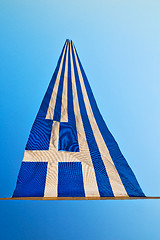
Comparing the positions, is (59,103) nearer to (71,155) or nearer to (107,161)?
(71,155)

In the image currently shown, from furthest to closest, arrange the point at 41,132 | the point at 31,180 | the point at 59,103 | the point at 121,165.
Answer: the point at 59,103 → the point at 41,132 → the point at 121,165 → the point at 31,180

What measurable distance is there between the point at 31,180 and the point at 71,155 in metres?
0.54

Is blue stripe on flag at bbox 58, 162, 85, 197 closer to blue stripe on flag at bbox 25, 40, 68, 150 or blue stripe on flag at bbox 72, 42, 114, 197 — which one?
blue stripe on flag at bbox 72, 42, 114, 197

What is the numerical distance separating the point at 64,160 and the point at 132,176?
758 mm

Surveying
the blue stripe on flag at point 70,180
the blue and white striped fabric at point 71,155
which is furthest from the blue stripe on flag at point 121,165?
the blue stripe on flag at point 70,180

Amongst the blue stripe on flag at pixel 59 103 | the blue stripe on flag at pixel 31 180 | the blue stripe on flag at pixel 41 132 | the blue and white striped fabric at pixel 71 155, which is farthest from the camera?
the blue stripe on flag at pixel 59 103

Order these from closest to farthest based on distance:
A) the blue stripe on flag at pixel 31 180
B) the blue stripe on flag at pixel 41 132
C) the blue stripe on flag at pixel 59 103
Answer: the blue stripe on flag at pixel 31 180
the blue stripe on flag at pixel 41 132
the blue stripe on flag at pixel 59 103

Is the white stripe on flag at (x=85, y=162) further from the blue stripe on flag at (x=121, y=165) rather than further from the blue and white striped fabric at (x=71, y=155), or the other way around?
the blue stripe on flag at (x=121, y=165)

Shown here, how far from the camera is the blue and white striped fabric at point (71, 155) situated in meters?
1.55

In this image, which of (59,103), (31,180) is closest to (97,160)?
(31,180)

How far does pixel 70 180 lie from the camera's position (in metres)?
1.65

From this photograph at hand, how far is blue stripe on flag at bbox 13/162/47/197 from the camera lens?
1414 mm

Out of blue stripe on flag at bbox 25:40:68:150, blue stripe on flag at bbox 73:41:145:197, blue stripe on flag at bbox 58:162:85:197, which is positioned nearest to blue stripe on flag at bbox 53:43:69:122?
blue stripe on flag at bbox 25:40:68:150

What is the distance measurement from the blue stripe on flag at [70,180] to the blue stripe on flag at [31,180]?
15cm
